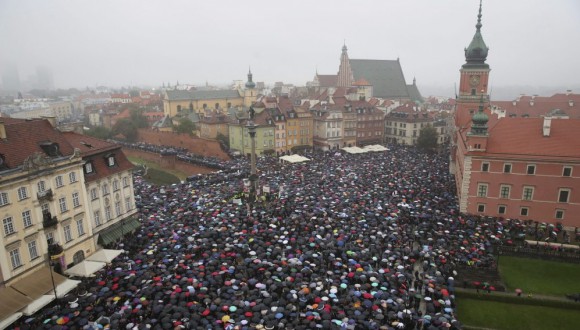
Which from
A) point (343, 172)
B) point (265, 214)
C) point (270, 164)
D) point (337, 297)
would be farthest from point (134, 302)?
point (270, 164)

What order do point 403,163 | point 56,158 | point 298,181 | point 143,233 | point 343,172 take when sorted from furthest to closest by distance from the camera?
point 403,163 < point 343,172 < point 298,181 < point 143,233 < point 56,158

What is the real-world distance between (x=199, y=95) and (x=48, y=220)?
9789 centimetres

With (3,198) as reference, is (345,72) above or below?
above

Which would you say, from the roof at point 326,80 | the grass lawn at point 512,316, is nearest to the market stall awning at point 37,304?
the grass lawn at point 512,316

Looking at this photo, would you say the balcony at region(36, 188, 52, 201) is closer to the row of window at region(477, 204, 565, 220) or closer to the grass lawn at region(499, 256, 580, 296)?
the grass lawn at region(499, 256, 580, 296)

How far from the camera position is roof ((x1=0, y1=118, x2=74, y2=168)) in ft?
87.7

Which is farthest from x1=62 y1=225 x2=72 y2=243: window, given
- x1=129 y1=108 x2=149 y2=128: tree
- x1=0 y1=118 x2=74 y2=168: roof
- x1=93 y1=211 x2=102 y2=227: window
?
x1=129 y1=108 x2=149 y2=128: tree

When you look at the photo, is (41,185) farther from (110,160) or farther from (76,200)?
(110,160)

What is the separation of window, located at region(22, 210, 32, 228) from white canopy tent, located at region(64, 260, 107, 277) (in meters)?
4.41

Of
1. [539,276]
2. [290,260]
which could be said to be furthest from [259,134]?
[539,276]

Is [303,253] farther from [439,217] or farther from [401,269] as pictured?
[439,217]

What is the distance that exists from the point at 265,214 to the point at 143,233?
11261mm

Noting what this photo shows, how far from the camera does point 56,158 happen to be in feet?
96.7

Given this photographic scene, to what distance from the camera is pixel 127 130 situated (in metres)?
97.7
